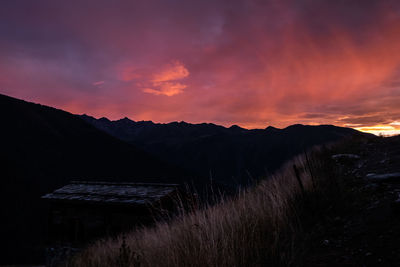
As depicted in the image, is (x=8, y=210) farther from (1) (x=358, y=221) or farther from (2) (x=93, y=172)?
(1) (x=358, y=221)

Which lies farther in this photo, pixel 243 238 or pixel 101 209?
pixel 101 209

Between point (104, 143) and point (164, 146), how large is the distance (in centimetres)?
9479

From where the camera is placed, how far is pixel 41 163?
62594mm

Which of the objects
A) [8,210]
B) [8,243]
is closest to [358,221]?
[8,243]

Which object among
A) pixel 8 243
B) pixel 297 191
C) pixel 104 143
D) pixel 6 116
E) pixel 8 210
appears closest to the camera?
pixel 297 191

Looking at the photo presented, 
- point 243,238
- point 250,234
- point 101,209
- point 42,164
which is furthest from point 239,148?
point 243,238

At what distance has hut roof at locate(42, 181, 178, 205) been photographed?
10.6 metres

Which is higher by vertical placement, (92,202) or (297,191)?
(297,191)

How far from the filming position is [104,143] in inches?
3445

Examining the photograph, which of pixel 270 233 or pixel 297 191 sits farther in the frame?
pixel 297 191

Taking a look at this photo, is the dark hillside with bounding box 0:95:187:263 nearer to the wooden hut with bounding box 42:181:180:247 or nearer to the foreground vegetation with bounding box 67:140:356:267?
the wooden hut with bounding box 42:181:180:247

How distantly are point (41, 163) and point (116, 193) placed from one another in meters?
63.5

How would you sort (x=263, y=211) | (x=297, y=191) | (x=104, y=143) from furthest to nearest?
(x=104, y=143) → (x=297, y=191) → (x=263, y=211)

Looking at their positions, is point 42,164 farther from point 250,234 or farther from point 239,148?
point 239,148
